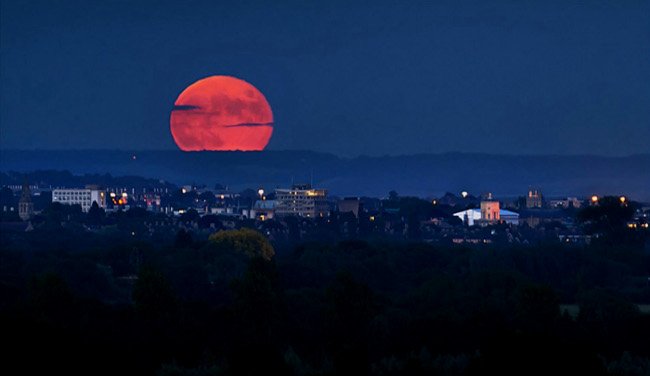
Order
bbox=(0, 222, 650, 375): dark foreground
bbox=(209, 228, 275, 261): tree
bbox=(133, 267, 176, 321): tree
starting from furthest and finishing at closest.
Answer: bbox=(209, 228, 275, 261): tree, bbox=(133, 267, 176, 321): tree, bbox=(0, 222, 650, 375): dark foreground

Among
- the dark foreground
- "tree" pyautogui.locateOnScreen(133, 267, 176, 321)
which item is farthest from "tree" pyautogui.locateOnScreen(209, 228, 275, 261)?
"tree" pyautogui.locateOnScreen(133, 267, 176, 321)

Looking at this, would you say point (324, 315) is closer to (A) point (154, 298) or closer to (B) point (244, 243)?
(A) point (154, 298)

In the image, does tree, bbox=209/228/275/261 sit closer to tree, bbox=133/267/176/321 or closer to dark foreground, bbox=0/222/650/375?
dark foreground, bbox=0/222/650/375

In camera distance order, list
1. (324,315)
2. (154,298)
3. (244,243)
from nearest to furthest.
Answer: (154,298) < (324,315) < (244,243)

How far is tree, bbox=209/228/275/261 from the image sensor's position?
15775 centimetres

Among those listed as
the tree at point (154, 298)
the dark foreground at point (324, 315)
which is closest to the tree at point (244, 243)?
the dark foreground at point (324, 315)

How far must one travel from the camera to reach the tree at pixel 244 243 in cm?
15775

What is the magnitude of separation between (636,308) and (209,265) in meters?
40.6

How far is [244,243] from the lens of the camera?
162 meters

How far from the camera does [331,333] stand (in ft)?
295

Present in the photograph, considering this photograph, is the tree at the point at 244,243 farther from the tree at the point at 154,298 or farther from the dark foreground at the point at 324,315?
the tree at the point at 154,298

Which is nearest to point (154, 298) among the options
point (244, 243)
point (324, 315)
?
point (324, 315)

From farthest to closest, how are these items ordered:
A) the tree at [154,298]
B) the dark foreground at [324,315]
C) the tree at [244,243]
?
the tree at [244,243], the tree at [154,298], the dark foreground at [324,315]

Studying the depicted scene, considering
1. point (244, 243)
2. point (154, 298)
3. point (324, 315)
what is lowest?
point (324, 315)
